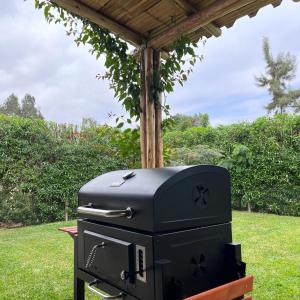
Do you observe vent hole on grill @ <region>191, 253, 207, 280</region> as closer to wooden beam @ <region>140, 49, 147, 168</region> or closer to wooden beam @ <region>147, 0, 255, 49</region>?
wooden beam @ <region>140, 49, 147, 168</region>

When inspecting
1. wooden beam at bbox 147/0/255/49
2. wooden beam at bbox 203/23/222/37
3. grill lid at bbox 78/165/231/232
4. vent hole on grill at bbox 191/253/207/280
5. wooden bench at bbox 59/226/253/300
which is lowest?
wooden bench at bbox 59/226/253/300

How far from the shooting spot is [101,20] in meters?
2.36

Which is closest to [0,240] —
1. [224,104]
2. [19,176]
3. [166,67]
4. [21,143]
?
[19,176]

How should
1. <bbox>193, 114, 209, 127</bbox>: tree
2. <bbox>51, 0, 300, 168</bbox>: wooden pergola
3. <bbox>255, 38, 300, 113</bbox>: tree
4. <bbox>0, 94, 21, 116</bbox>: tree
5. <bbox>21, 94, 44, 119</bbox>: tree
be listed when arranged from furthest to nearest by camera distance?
<bbox>21, 94, 44, 119</bbox>: tree, <bbox>0, 94, 21, 116</bbox>: tree, <bbox>255, 38, 300, 113</bbox>: tree, <bbox>193, 114, 209, 127</bbox>: tree, <bbox>51, 0, 300, 168</bbox>: wooden pergola

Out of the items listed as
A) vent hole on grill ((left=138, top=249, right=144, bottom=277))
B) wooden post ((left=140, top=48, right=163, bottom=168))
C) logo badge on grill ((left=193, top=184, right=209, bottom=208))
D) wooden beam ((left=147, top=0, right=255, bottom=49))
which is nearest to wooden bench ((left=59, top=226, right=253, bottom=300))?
vent hole on grill ((left=138, top=249, right=144, bottom=277))

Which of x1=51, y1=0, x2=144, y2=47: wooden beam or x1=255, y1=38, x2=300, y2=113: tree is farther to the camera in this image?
x1=255, y1=38, x2=300, y2=113: tree

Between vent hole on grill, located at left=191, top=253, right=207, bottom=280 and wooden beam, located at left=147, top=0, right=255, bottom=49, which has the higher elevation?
wooden beam, located at left=147, top=0, right=255, bottom=49

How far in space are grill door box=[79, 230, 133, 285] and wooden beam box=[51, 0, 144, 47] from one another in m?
1.55

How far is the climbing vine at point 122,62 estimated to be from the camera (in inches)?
102

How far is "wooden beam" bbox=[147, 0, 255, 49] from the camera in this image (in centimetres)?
198

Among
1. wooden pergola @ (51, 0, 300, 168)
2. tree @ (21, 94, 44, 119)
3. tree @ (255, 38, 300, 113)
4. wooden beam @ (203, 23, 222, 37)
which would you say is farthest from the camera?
tree @ (21, 94, 44, 119)

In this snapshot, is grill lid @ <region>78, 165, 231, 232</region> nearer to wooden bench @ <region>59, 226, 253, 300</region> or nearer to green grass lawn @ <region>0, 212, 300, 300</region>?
wooden bench @ <region>59, 226, 253, 300</region>

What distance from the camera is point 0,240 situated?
16.6 ft

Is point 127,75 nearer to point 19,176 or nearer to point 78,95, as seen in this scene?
point 19,176
